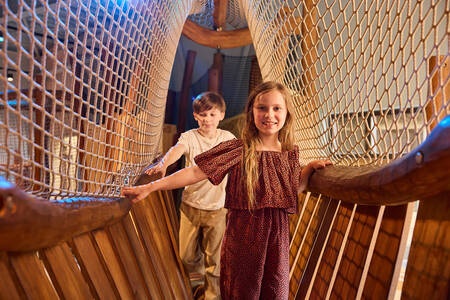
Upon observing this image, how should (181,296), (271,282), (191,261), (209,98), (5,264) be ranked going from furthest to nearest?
(191,261)
(209,98)
(181,296)
(271,282)
(5,264)

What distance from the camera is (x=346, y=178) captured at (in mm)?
703

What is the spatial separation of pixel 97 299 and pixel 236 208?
0.44 metres

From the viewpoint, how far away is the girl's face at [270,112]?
933 mm

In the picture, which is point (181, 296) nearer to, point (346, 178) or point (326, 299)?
point (326, 299)

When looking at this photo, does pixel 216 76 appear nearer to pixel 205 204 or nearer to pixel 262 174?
pixel 205 204

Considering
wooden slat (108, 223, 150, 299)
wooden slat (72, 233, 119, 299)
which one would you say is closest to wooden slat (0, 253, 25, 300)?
wooden slat (72, 233, 119, 299)

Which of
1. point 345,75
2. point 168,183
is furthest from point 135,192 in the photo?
point 345,75

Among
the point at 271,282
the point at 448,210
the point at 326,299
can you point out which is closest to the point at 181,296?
the point at 271,282

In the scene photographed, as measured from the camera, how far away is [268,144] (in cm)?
98

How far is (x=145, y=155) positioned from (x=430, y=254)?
0.91 meters

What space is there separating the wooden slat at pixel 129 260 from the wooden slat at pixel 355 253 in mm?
429

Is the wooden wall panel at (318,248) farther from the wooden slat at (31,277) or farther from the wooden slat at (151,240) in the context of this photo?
the wooden slat at (31,277)

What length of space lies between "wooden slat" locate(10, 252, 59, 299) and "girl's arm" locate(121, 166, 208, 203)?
0.37 m

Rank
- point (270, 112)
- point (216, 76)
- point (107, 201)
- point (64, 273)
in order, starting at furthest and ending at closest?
1. point (216, 76)
2. point (270, 112)
3. point (107, 201)
4. point (64, 273)
